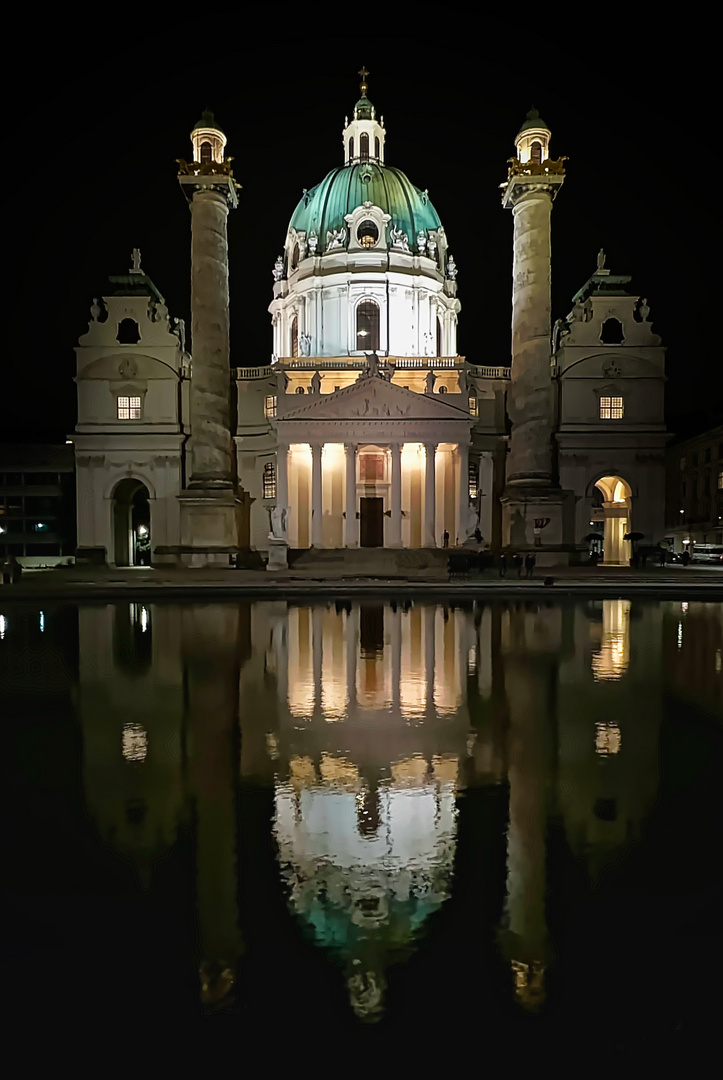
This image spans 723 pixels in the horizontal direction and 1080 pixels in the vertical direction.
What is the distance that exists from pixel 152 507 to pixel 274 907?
168ft

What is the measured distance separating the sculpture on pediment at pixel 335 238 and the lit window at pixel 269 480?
20785 millimetres

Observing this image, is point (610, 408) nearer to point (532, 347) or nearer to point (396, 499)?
point (532, 347)

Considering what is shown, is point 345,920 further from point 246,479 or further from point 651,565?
point 246,479

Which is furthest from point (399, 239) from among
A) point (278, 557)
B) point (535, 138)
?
point (278, 557)

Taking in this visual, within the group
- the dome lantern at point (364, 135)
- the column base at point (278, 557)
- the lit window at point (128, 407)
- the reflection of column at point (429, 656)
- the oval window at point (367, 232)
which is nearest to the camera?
the reflection of column at point (429, 656)

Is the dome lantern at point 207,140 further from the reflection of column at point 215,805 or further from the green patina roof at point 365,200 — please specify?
the reflection of column at point 215,805

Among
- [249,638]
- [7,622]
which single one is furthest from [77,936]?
[7,622]

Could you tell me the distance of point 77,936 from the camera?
4.79 metres

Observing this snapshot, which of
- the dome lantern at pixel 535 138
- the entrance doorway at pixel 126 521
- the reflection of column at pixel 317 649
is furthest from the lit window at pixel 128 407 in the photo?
the reflection of column at pixel 317 649

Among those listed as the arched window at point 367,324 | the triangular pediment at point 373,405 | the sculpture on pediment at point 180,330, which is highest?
the arched window at point 367,324

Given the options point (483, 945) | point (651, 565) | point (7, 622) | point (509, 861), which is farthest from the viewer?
point (651, 565)

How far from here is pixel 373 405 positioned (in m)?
49.5

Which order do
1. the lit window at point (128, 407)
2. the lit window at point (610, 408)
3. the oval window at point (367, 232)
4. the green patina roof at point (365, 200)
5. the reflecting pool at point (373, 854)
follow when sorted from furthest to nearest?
the green patina roof at point (365, 200) < the oval window at point (367, 232) < the lit window at point (610, 408) < the lit window at point (128, 407) < the reflecting pool at point (373, 854)

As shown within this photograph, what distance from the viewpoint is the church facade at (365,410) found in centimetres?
4884
